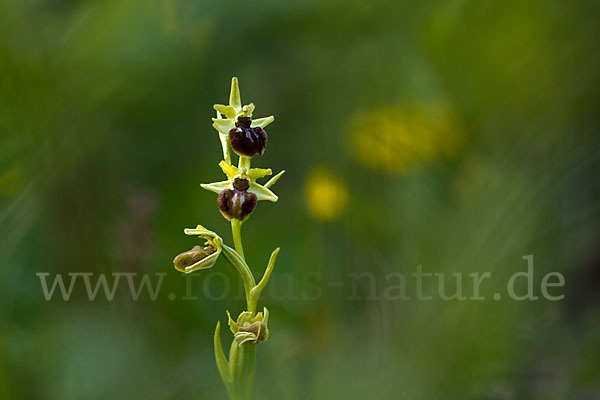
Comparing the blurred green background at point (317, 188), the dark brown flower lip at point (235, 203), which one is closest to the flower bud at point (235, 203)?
the dark brown flower lip at point (235, 203)

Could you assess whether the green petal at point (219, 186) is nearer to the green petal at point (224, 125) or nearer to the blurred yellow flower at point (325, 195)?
the green petal at point (224, 125)

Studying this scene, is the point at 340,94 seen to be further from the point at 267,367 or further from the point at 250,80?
the point at 267,367

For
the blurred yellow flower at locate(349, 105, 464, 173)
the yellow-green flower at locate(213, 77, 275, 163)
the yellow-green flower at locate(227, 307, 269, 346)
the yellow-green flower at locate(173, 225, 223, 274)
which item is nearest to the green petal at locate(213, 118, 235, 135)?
the yellow-green flower at locate(213, 77, 275, 163)

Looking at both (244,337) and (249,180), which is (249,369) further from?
(249,180)

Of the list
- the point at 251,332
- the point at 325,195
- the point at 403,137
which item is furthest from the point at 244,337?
the point at 403,137

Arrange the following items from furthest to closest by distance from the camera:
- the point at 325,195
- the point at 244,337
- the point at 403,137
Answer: the point at 403,137, the point at 325,195, the point at 244,337

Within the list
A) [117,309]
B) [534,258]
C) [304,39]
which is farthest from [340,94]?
[534,258]

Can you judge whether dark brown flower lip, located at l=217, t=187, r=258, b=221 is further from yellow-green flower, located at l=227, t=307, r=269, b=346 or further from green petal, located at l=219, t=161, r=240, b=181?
yellow-green flower, located at l=227, t=307, r=269, b=346
